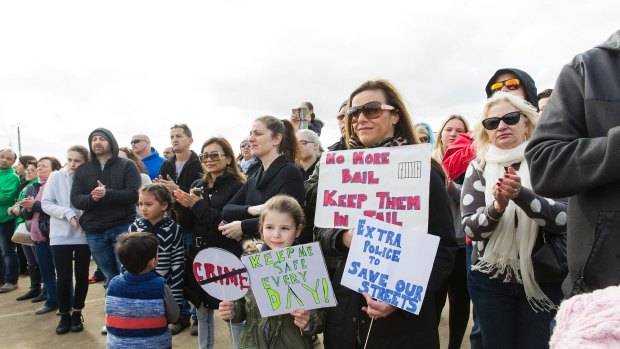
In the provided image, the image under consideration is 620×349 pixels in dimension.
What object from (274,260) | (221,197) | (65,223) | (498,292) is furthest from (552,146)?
(65,223)

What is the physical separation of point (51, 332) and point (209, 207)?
2.59 metres

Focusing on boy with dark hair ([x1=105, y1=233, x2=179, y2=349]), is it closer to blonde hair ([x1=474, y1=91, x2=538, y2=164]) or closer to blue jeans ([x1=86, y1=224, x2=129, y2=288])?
blue jeans ([x1=86, y1=224, x2=129, y2=288])

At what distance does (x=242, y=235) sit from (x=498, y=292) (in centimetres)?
183

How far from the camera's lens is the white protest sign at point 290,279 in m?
2.04

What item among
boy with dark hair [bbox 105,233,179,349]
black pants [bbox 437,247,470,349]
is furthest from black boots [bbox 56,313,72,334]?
black pants [bbox 437,247,470,349]

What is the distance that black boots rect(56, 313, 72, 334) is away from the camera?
443cm

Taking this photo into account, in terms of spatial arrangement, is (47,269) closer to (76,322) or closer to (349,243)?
(76,322)

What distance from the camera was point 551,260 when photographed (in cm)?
195

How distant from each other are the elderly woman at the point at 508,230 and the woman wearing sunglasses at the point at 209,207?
196 cm

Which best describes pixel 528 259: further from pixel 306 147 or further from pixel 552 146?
pixel 306 147

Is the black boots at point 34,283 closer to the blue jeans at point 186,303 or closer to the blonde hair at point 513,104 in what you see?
the blue jeans at point 186,303

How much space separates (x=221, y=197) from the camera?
380 cm

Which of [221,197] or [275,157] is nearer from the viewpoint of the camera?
[275,157]

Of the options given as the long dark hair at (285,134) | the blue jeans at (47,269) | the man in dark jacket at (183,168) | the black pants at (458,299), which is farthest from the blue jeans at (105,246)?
the black pants at (458,299)
